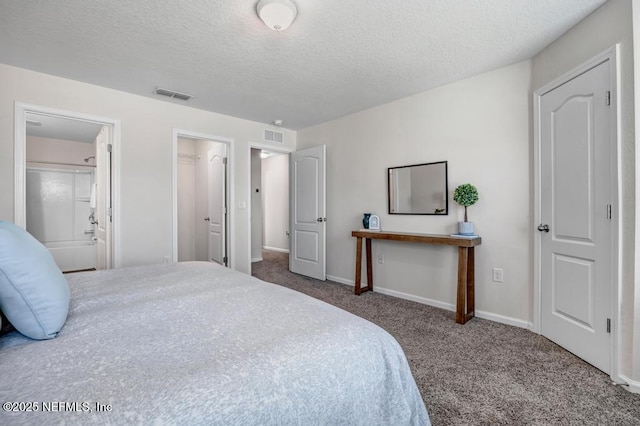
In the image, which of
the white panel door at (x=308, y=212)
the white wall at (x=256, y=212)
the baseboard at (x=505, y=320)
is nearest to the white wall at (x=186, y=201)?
the white wall at (x=256, y=212)

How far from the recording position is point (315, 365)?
2.87 feet

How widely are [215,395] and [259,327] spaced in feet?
1.11

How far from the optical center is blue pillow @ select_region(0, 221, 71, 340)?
0.94 m

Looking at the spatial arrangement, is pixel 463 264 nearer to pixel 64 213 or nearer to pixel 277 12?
pixel 277 12

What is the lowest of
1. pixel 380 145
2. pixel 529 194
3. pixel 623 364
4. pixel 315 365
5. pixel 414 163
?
pixel 623 364

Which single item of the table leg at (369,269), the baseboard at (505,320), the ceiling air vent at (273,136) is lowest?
the baseboard at (505,320)

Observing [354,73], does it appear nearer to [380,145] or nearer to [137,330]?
[380,145]

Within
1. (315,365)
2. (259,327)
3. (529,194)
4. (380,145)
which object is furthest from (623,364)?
(380,145)

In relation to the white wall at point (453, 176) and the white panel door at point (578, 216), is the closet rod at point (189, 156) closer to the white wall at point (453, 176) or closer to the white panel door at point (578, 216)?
the white wall at point (453, 176)

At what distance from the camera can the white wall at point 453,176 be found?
2678 millimetres

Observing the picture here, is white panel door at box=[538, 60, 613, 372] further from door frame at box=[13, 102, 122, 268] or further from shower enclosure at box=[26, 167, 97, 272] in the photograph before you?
shower enclosure at box=[26, 167, 97, 272]

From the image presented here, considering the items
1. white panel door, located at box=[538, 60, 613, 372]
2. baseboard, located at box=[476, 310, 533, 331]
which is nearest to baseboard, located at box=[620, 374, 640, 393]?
white panel door, located at box=[538, 60, 613, 372]

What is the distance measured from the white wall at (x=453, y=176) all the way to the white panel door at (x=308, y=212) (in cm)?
28

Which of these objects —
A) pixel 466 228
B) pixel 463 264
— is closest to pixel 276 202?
pixel 466 228
